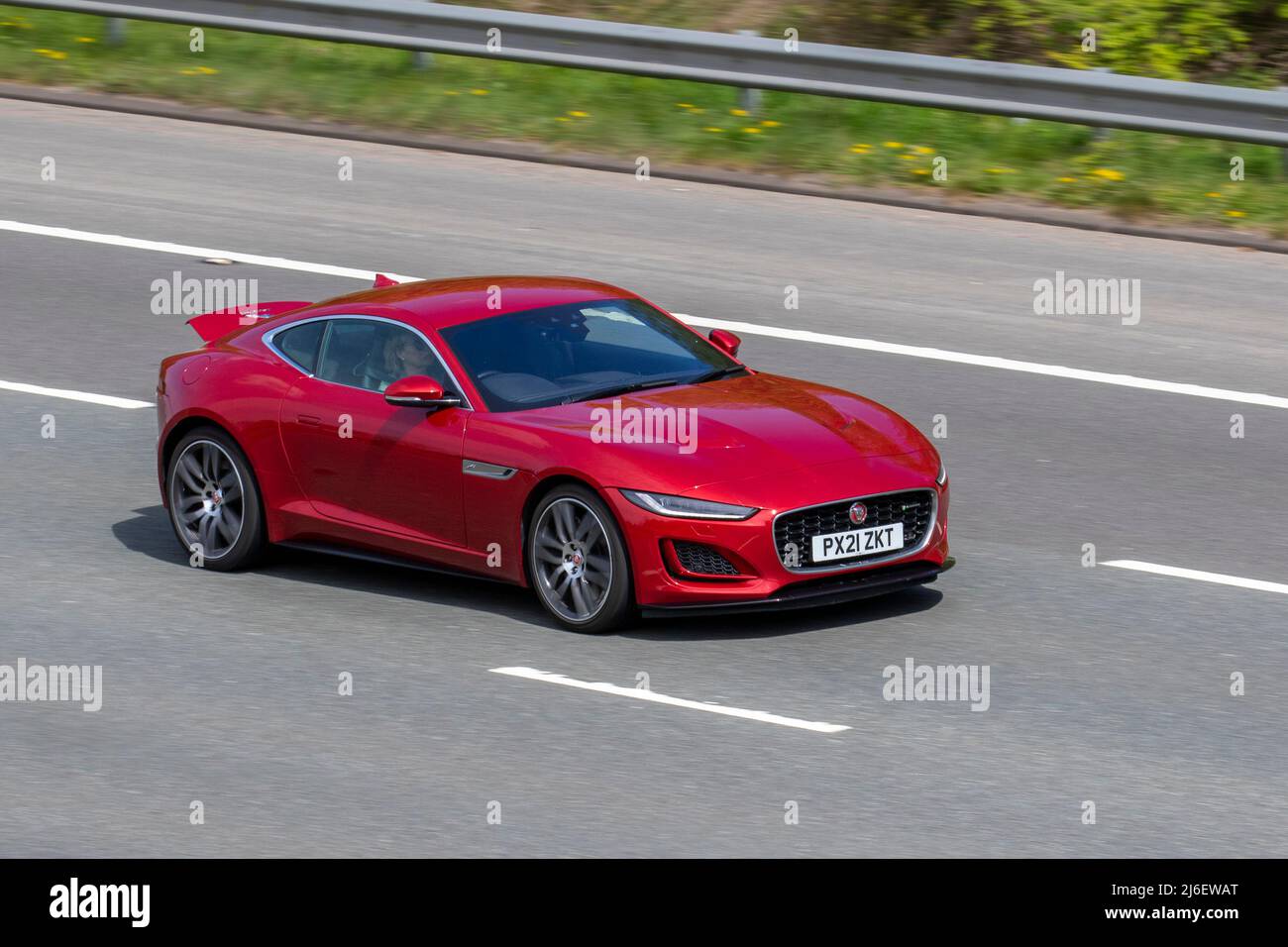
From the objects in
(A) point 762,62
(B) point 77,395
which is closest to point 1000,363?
(B) point 77,395

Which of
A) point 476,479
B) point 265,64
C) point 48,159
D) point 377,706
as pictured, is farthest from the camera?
point 265,64

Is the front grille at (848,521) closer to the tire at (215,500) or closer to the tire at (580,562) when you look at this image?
the tire at (580,562)

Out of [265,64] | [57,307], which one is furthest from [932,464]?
[265,64]

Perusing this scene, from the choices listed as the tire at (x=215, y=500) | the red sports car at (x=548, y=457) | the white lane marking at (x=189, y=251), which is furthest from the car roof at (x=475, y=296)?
the white lane marking at (x=189, y=251)

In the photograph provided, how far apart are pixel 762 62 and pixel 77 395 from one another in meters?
7.72

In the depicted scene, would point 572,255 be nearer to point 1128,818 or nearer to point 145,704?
point 145,704

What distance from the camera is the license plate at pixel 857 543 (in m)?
9.88

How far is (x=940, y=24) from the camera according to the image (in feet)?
76.5

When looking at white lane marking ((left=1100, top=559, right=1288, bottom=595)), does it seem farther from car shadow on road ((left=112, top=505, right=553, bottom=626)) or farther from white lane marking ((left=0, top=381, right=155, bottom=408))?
white lane marking ((left=0, top=381, right=155, bottom=408))

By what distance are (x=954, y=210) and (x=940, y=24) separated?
20.0 ft

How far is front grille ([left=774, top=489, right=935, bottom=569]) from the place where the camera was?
9805mm

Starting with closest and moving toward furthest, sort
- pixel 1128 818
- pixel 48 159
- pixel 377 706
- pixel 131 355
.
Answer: pixel 1128 818 < pixel 377 706 < pixel 131 355 < pixel 48 159

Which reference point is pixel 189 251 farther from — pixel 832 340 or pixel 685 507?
pixel 685 507

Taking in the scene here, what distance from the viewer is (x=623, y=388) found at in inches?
417
